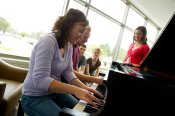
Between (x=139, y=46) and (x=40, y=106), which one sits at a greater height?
(x=139, y=46)

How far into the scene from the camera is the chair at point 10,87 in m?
2.30

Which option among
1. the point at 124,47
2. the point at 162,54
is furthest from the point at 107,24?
the point at 162,54

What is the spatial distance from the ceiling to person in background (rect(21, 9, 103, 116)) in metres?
5.33

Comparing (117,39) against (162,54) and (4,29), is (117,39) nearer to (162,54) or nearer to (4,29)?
(4,29)

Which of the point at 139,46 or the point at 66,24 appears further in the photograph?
the point at 139,46

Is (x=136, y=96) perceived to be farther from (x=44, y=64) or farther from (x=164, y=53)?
(x=164, y=53)

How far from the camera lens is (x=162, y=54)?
200 centimetres

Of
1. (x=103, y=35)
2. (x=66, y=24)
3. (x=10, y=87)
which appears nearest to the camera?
(x=66, y=24)

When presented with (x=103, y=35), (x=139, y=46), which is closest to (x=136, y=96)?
(x=139, y=46)

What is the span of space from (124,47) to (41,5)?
4349mm

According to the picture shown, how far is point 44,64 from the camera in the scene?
1.43m

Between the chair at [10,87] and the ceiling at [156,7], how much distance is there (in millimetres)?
4918

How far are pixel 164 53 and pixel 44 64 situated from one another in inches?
44.8

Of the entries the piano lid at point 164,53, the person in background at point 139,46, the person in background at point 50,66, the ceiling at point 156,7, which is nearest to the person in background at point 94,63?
the person in background at point 139,46
